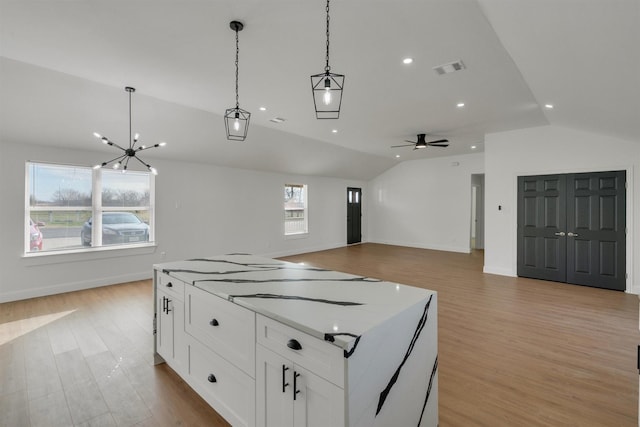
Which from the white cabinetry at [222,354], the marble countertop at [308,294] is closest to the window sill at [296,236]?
the marble countertop at [308,294]

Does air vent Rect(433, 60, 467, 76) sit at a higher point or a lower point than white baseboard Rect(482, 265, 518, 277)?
higher

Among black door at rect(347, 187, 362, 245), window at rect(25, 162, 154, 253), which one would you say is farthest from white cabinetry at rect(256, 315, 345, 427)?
black door at rect(347, 187, 362, 245)

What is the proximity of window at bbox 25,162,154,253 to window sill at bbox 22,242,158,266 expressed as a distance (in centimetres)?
13

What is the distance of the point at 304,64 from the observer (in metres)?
3.02

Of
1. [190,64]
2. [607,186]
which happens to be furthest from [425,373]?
[607,186]

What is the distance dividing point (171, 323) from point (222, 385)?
32.5 inches

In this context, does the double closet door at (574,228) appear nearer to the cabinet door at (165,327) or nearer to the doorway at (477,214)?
the doorway at (477,214)

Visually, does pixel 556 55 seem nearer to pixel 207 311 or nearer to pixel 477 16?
pixel 477 16

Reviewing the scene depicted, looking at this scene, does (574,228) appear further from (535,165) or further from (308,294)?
(308,294)

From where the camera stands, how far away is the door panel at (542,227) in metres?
5.30

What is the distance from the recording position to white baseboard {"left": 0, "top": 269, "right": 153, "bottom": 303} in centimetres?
446

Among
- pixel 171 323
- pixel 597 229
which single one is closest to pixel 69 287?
pixel 171 323

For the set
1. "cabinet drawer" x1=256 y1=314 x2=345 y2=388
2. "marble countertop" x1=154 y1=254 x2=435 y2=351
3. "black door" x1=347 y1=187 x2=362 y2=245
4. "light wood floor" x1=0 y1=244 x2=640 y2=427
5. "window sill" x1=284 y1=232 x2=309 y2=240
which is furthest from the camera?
"black door" x1=347 y1=187 x2=362 y2=245

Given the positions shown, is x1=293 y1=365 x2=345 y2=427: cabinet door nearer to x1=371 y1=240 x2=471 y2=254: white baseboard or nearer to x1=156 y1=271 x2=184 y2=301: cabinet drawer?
x1=156 y1=271 x2=184 y2=301: cabinet drawer
